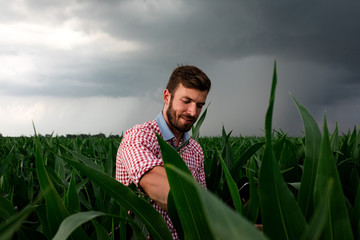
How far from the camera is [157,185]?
1.05 metres

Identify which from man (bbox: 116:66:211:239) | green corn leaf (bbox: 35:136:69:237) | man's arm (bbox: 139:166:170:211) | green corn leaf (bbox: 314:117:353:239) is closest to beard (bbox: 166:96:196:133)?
man (bbox: 116:66:211:239)

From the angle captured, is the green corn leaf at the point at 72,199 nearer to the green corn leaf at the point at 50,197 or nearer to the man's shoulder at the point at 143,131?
the green corn leaf at the point at 50,197

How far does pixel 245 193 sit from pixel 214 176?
120 millimetres

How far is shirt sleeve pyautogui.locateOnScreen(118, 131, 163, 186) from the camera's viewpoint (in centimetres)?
110

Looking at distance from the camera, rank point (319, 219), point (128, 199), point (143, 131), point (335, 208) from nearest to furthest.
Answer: point (319, 219)
point (335, 208)
point (128, 199)
point (143, 131)

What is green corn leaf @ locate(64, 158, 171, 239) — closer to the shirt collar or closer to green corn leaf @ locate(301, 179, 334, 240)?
green corn leaf @ locate(301, 179, 334, 240)

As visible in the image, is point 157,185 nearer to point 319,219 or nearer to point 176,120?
point 176,120

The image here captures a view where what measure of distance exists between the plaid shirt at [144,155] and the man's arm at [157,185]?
0.06 ft

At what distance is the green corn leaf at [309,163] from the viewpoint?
1.59 ft

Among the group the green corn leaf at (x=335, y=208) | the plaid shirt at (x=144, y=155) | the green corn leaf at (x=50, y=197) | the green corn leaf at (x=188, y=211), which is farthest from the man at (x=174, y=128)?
the green corn leaf at (x=335, y=208)

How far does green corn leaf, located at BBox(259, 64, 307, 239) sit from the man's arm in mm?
648

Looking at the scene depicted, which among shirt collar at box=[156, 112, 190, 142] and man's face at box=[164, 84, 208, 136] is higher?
man's face at box=[164, 84, 208, 136]

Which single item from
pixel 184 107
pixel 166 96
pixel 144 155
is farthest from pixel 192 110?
pixel 144 155

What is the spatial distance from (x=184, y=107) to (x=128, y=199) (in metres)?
1.10
